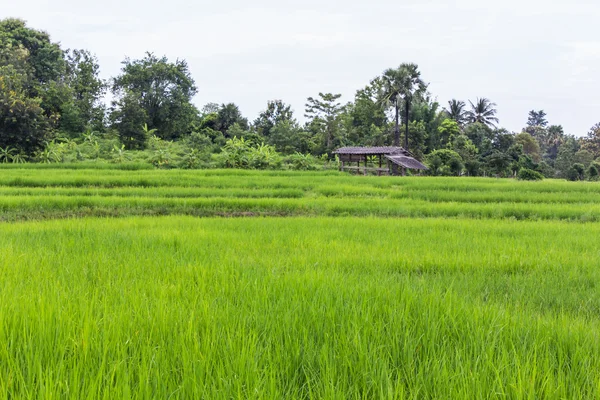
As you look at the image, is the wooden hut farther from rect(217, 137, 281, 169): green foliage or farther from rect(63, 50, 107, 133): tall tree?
rect(63, 50, 107, 133): tall tree

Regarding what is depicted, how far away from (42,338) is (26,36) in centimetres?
3539

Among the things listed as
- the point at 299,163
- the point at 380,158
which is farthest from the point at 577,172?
the point at 299,163

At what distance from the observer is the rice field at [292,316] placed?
4.12 feet

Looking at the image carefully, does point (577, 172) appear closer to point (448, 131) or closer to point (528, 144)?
point (448, 131)

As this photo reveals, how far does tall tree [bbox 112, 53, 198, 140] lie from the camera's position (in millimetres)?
29766

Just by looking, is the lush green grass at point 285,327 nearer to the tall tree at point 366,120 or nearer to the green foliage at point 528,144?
the tall tree at point 366,120

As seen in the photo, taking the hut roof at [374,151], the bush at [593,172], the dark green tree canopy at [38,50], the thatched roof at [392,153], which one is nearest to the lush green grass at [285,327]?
the thatched roof at [392,153]

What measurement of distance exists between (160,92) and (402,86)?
19.1 m

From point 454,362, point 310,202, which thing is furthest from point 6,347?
point 310,202

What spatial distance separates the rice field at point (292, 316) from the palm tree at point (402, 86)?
89.5ft

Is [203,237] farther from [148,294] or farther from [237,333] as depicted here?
[237,333]

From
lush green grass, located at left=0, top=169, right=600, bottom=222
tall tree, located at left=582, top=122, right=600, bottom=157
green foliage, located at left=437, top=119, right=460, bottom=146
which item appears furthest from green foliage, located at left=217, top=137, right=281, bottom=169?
tall tree, located at left=582, top=122, right=600, bottom=157

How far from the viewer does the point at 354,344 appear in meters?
1.45

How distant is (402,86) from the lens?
30031 mm
